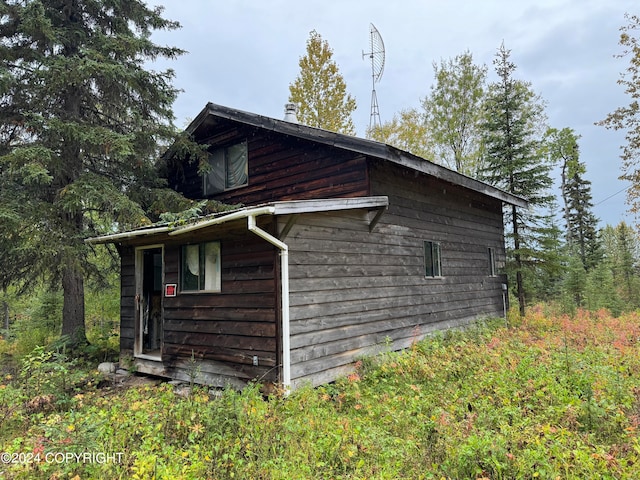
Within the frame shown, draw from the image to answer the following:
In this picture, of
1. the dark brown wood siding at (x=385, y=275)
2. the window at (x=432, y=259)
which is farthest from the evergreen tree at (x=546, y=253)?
the window at (x=432, y=259)

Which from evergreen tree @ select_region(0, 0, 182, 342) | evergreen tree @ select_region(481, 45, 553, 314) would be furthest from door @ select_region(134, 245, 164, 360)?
evergreen tree @ select_region(481, 45, 553, 314)

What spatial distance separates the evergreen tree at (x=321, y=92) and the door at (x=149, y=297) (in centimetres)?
1116

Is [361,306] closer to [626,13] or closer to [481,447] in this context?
[481,447]

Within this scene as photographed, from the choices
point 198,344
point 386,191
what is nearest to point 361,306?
point 386,191

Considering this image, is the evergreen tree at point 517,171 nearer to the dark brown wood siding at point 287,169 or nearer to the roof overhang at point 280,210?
the dark brown wood siding at point 287,169

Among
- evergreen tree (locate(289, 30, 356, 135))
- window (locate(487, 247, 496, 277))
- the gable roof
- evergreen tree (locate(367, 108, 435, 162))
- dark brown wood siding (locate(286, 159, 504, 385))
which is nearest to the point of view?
dark brown wood siding (locate(286, 159, 504, 385))

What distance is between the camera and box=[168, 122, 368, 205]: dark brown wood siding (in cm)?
743

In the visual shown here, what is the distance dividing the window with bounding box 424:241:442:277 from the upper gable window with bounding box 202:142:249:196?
4.57m

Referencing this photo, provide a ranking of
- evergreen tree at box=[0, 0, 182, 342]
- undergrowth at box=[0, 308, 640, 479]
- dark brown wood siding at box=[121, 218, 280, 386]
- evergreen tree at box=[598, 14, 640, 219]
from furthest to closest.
Answer: evergreen tree at box=[598, 14, 640, 219]
evergreen tree at box=[0, 0, 182, 342]
dark brown wood siding at box=[121, 218, 280, 386]
undergrowth at box=[0, 308, 640, 479]

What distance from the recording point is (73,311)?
9.02m

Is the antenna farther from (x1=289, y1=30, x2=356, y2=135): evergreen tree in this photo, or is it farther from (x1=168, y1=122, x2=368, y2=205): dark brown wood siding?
(x1=168, y1=122, x2=368, y2=205): dark brown wood siding

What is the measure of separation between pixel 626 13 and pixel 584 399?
16789 mm

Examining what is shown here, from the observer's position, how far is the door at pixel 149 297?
795 centimetres

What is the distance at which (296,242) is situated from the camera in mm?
5914
